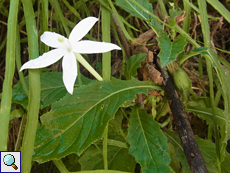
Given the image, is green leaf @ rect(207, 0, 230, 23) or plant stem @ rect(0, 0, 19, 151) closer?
plant stem @ rect(0, 0, 19, 151)

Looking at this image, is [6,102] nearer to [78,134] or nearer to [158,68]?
[78,134]

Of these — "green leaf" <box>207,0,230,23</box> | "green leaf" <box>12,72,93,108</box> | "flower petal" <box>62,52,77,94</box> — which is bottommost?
"green leaf" <box>12,72,93,108</box>

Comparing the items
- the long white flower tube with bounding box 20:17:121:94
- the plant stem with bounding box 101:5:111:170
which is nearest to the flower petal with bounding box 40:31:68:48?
the long white flower tube with bounding box 20:17:121:94

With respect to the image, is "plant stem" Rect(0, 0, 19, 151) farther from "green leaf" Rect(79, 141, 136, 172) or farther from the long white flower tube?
"green leaf" Rect(79, 141, 136, 172)

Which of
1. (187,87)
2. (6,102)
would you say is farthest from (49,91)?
(187,87)

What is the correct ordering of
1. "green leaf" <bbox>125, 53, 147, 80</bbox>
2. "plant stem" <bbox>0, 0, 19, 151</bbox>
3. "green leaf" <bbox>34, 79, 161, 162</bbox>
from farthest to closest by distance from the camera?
1. "green leaf" <bbox>125, 53, 147, 80</bbox>
2. "green leaf" <bbox>34, 79, 161, 162</bbox>
3. "plant stem" <bbox>0, 0, 19, 151</bbox>

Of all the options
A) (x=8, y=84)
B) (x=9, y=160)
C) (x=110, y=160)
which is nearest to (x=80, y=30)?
(x=8, y=84)

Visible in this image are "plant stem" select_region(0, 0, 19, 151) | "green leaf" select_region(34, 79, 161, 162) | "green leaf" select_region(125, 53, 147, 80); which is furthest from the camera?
"green leaf" select_region(125, 53, 147, 80)

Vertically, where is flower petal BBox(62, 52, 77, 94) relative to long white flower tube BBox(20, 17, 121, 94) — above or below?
below
